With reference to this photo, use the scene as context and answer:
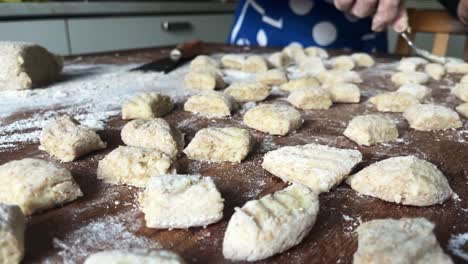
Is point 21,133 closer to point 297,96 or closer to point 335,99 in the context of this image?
point 297,96

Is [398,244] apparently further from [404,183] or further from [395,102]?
[395,102]

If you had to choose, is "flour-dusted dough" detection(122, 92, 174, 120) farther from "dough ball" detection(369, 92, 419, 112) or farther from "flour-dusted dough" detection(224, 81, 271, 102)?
"dough ball" detection(369, 92, 419, 112)

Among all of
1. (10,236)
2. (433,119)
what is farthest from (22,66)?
(433,119)

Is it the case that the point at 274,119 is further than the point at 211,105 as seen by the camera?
No

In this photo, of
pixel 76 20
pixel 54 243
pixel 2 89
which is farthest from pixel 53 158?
pixel 76 20

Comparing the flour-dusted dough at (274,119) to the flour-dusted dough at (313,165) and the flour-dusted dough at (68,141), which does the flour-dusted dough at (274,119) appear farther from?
the flour-dusted dough at (68,141)

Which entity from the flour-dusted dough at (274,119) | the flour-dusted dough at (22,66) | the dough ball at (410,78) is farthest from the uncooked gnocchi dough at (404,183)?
the flour-dusted dough at (22,66)
